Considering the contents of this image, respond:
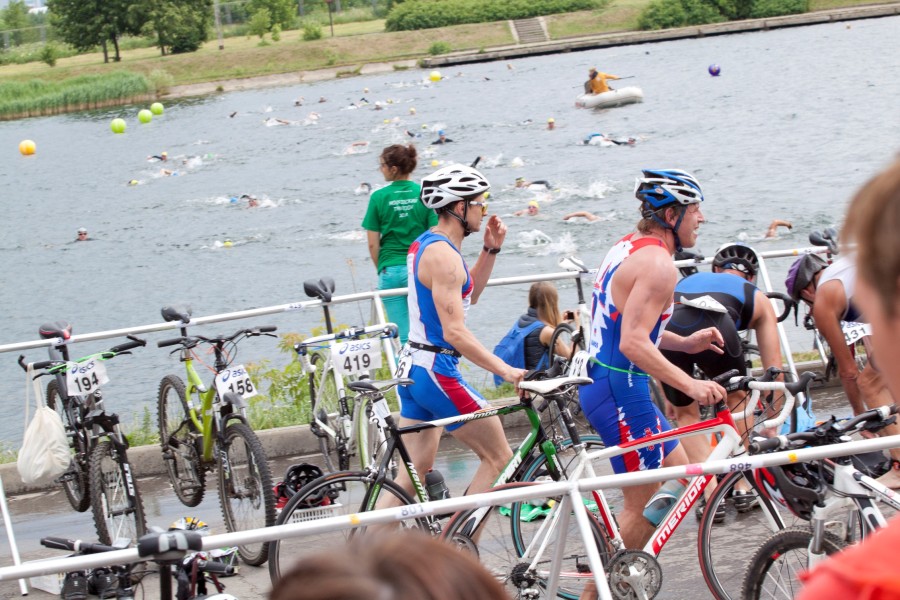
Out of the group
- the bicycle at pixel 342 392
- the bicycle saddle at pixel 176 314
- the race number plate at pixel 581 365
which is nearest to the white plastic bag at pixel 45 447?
the bicycle saddle at pixel 176 314

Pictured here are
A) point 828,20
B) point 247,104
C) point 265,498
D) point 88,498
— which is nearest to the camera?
point 265,498

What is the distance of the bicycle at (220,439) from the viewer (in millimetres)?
6902

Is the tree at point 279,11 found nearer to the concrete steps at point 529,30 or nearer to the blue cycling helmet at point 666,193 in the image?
the concrete steps at point 529,30

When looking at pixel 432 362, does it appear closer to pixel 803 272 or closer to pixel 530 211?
pixel 803 272

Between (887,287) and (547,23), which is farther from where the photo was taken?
(547,23)

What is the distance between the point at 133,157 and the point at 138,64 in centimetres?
3288

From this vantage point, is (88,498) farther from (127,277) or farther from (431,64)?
(431,64)

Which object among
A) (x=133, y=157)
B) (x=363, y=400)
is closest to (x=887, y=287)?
(x=363, y=400)

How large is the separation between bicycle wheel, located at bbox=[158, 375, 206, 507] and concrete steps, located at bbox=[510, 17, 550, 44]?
71.7 meters

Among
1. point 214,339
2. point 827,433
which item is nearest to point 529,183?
point 214,339

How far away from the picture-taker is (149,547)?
145 inches

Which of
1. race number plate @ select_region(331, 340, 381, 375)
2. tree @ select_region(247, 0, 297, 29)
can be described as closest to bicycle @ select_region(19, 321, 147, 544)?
race number plate @ select_region(331, 340, 381, 375)

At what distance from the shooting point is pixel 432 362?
6164mm

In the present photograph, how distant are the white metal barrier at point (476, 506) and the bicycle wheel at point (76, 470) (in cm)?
359
